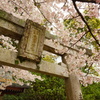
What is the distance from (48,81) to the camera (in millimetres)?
10234

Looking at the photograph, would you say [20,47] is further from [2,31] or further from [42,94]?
[42,94]

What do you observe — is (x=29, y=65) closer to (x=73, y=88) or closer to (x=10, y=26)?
(x=10, y=26)

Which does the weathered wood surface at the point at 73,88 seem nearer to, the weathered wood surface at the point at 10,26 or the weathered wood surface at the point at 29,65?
the weathered wood surface at the point at 29,65

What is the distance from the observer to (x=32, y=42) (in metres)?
3.14

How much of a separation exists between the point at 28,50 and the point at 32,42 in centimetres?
28

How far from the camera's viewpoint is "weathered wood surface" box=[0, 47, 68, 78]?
268 cm

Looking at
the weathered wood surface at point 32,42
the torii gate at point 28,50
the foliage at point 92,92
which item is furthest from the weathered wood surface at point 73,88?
the foliage at point 92,92

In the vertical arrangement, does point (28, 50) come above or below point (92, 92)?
above

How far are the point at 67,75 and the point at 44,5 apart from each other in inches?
139

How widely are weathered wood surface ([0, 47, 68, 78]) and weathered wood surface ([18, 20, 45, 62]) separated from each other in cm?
16

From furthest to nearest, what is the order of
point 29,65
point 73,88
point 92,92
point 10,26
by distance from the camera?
point 92,92 → point 73,88 → point 10,26 → point 29,65

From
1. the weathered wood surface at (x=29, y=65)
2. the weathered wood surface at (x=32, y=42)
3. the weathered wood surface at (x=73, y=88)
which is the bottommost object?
the weathered wood surface at (x=73, y=88)

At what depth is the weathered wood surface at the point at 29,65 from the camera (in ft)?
8.79

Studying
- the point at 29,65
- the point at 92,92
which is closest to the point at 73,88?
the point at 29,65
